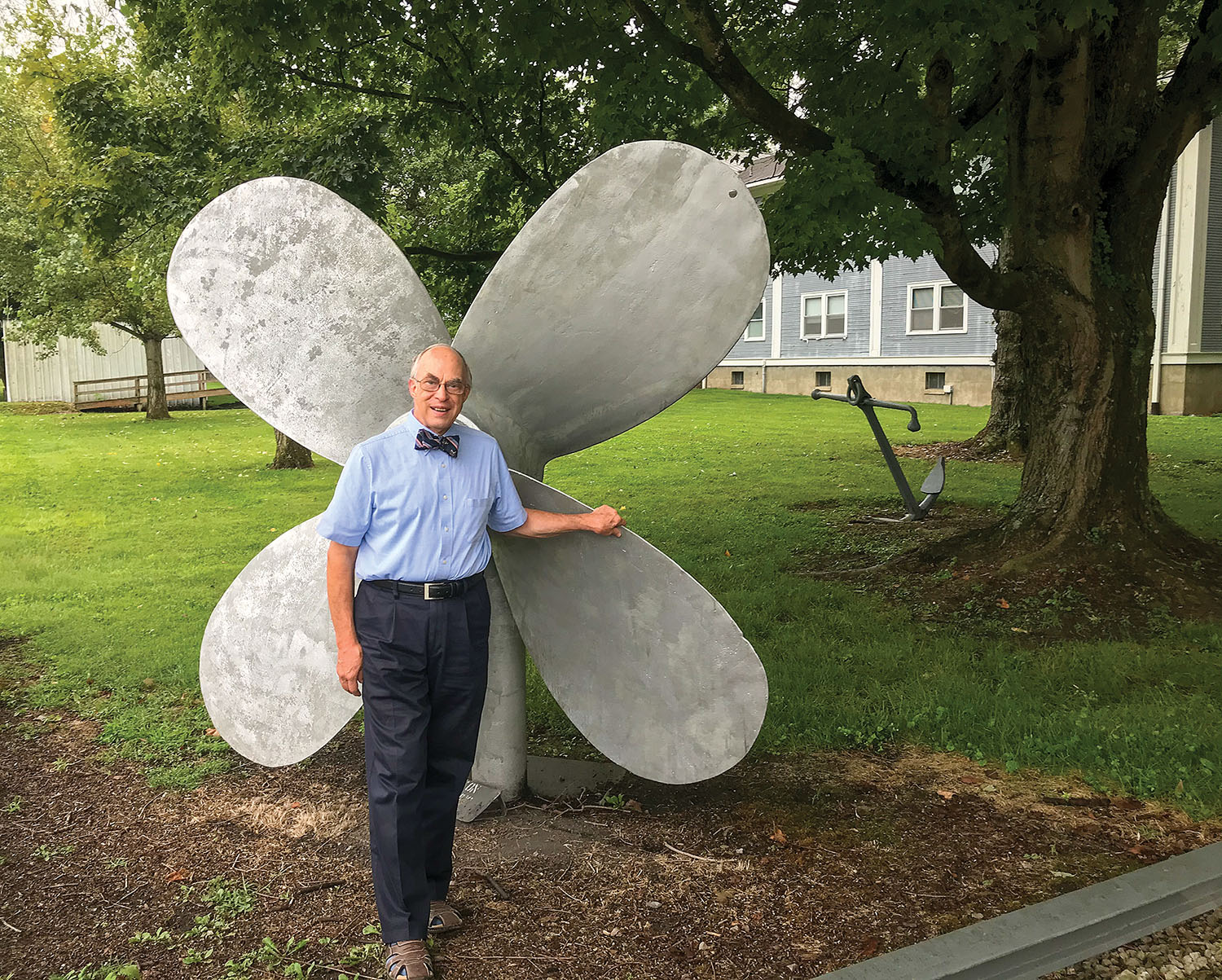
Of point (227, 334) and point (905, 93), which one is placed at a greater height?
Answer: point (905, 93)

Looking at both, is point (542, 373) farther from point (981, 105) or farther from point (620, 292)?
point (981, 105)

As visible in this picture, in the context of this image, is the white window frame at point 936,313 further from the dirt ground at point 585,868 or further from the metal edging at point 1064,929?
the metal edging at point 1064,929

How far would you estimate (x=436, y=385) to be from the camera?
3.07 m

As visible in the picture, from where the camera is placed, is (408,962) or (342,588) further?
(342,588)

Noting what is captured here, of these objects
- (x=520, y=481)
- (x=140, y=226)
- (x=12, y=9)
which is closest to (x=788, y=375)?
(x=12, y=9)

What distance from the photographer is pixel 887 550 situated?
817 cm

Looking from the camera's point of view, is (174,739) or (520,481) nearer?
(520,481)

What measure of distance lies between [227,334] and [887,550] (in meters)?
5.96

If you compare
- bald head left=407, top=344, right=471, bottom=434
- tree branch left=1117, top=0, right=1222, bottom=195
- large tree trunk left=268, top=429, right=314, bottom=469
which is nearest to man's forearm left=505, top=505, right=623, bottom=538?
bald head left=407, top=344, right=471, bottom=434

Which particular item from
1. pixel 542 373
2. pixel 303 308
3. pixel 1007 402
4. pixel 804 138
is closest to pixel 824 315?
pixel 1007 402

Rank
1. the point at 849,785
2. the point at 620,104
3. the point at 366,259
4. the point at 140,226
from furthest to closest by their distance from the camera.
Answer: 1. the point at 140,226
2. the point at 620,104
3. the point at 849,785
4. the point at 366,259

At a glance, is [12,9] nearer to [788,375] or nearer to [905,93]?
[905,93]

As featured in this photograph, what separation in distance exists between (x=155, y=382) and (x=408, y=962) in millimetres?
23172

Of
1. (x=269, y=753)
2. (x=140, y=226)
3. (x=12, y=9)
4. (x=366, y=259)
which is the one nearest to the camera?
(x=366, y=259)
